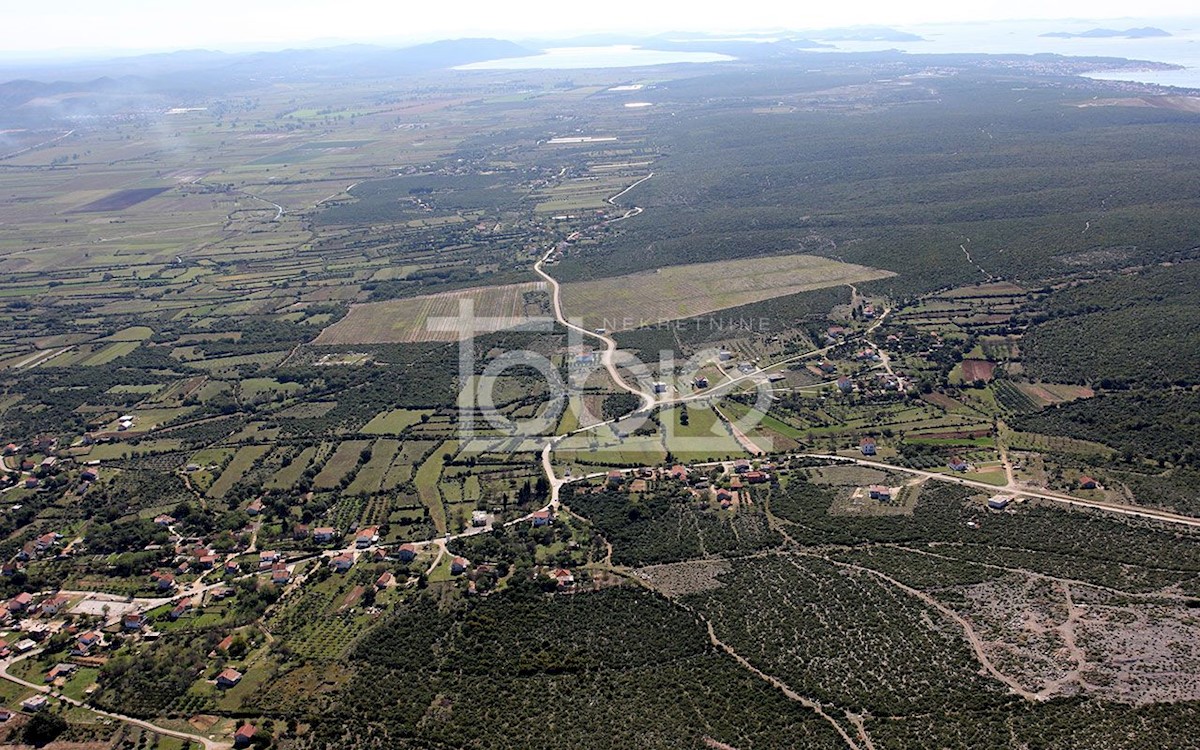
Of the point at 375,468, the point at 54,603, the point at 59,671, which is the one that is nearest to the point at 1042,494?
the point at 375,468

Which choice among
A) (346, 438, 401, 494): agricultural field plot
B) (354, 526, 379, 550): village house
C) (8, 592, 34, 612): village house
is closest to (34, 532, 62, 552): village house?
(8, 592, 34, 612): village house

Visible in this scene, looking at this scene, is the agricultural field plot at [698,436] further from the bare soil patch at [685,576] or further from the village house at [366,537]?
the village house at [366,537]

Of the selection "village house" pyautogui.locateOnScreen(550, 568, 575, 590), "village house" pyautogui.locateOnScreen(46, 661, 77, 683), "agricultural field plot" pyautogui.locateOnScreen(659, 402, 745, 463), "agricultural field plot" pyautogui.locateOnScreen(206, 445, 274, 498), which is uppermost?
"agricultural field plot" pyautogui.locateOnScreen(659, 402, 745, 463)

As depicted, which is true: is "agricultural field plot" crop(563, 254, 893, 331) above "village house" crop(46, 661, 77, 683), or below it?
above

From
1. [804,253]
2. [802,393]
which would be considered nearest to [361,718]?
[802,393]

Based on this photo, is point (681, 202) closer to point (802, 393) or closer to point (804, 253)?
point (804, 253)

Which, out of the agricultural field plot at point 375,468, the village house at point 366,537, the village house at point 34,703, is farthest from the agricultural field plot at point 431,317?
the village house at point 34,703

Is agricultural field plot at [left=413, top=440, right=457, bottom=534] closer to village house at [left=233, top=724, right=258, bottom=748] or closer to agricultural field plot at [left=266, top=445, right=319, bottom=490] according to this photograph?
agricultural field plot at [left=266, top=445, right=319, bottom=490]
